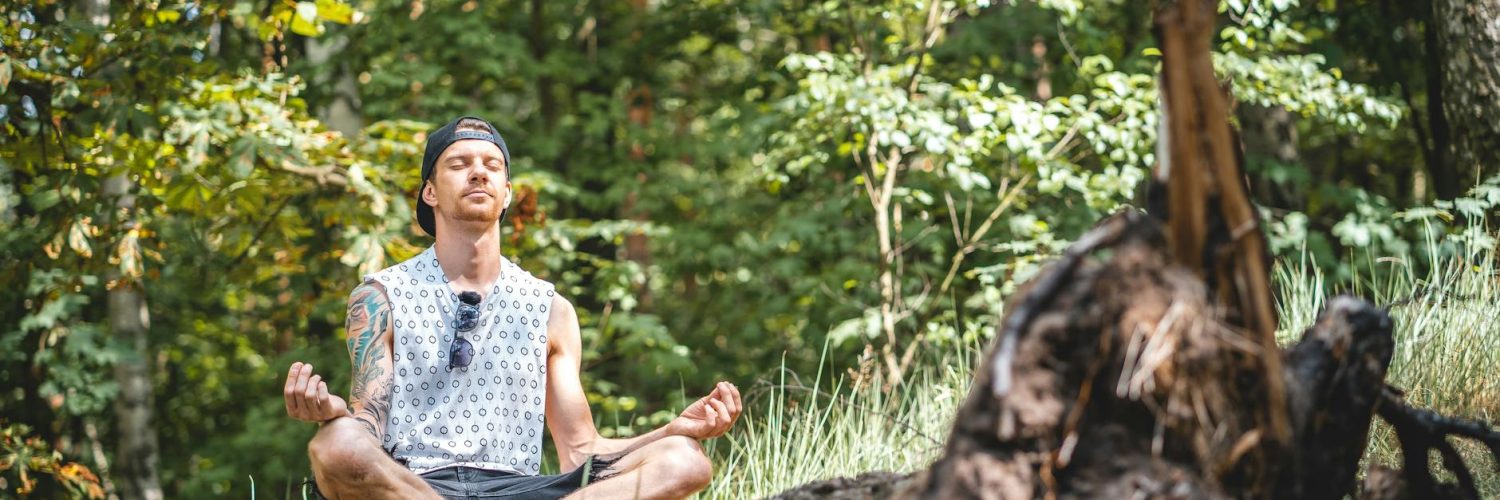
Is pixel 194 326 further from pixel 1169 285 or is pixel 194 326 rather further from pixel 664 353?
pixel 1169 285

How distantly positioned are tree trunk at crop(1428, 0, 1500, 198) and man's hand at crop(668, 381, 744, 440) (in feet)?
11.1

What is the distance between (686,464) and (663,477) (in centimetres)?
6

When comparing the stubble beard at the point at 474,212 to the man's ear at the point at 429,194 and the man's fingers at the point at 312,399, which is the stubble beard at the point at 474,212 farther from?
the man's fingers at the point at 312,399

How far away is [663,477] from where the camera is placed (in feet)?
9.09

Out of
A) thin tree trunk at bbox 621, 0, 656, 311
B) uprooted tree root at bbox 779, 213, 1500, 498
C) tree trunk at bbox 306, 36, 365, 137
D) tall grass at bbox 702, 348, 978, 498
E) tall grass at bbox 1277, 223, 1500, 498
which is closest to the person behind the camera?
uprooted tree root at bbox 779, 213, 1500, 498

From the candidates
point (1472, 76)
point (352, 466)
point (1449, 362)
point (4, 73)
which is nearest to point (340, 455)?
point (352, 466)

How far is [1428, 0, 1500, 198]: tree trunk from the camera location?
14.7ft

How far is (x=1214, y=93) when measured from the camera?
155cm

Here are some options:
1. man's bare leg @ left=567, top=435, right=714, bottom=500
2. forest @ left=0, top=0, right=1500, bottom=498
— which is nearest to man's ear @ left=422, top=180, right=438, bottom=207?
man's bare leg @ left=567, top=435, right=714, bottom=500

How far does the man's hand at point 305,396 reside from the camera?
2.42 m

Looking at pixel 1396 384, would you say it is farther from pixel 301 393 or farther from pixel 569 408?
pixel 301 393

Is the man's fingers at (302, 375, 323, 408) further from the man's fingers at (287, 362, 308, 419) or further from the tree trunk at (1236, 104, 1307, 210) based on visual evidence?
the tree trunk at (1236, 104, 1307, 210)

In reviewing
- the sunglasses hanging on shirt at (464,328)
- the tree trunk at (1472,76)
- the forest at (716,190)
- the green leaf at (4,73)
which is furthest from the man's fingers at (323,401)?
the tree trunk at (1472,76)

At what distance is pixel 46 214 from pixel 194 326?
16.6 feet
